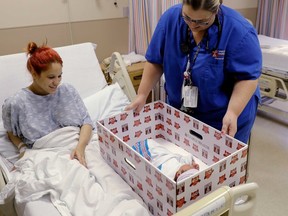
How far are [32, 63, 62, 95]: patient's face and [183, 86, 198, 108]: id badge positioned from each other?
684 mm

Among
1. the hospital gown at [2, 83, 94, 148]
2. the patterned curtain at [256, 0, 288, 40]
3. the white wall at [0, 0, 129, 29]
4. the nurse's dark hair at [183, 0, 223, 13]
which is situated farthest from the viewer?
the patterned curtain at [256, 0, 288, 40]

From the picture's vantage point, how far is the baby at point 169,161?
1.13m

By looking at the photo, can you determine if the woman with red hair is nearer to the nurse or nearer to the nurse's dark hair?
the nurse

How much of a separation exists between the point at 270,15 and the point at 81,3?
260cm

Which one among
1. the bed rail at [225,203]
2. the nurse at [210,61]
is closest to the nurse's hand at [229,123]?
the nurse at [210,61]

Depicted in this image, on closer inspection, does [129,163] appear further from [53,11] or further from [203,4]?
[53,11]

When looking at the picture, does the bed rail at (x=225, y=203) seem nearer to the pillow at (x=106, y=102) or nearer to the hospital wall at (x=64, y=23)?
the pillow at (x=106, y=102)

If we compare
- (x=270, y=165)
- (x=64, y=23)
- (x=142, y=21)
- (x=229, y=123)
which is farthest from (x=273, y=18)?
(x=229, y=123)

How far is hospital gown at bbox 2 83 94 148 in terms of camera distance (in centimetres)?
152

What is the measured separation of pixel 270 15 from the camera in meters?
3.98

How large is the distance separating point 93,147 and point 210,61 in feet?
2.41

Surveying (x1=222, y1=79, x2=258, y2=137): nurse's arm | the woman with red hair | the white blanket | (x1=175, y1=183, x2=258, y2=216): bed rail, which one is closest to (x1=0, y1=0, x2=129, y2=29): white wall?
the woman with red hair

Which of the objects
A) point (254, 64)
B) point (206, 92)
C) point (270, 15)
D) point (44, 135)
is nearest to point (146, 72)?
point (206, 92)

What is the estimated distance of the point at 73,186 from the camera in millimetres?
1183
